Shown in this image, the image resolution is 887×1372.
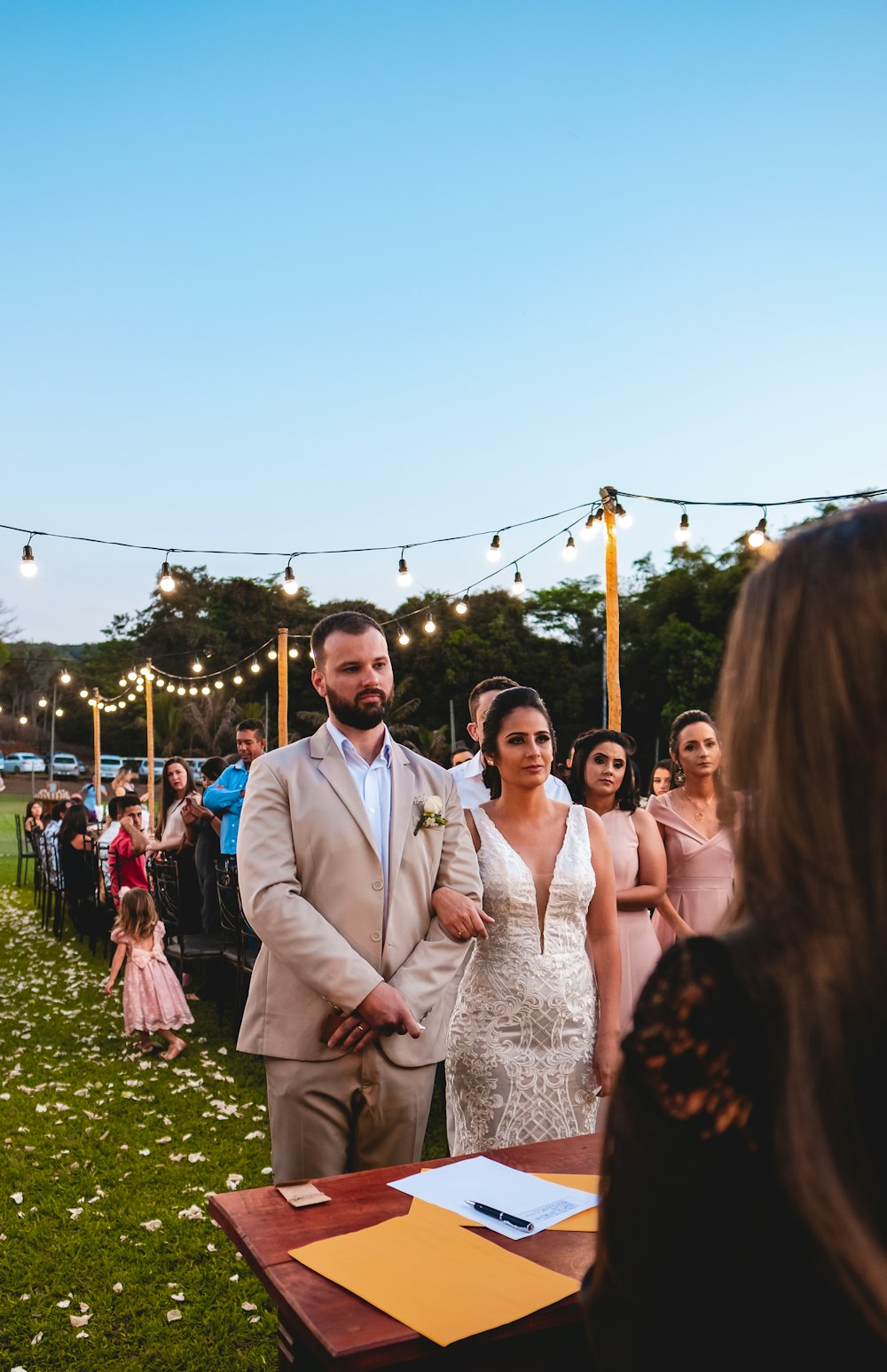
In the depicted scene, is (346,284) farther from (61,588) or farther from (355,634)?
(61,588)

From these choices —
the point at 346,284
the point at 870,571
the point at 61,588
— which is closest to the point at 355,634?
the point at 870,571

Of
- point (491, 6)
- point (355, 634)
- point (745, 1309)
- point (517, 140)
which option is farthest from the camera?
point (517, 140)

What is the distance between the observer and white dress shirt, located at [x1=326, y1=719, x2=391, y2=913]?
3.13 metres

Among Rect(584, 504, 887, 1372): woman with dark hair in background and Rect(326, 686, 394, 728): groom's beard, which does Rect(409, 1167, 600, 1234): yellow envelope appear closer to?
Rect(584, 504, 887, 1372): woman with dark hair in background

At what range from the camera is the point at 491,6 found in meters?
8.77

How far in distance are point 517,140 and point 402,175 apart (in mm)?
2962

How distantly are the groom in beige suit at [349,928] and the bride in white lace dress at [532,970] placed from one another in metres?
0.42

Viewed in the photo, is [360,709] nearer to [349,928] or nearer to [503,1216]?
[349,928]

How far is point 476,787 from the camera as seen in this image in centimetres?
558

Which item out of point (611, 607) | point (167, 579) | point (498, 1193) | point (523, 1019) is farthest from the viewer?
point (167, 579)

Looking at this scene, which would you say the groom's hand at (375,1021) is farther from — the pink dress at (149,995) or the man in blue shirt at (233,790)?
the man in blue shirt at (233,790)

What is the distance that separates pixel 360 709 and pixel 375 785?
267mm

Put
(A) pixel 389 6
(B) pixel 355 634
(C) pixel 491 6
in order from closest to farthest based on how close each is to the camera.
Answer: (B) pixel 355 634 → (C) pixel 491 6 → (A) pixel 389 6

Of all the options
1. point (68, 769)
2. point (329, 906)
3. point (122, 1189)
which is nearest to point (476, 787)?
point (329, 906)
